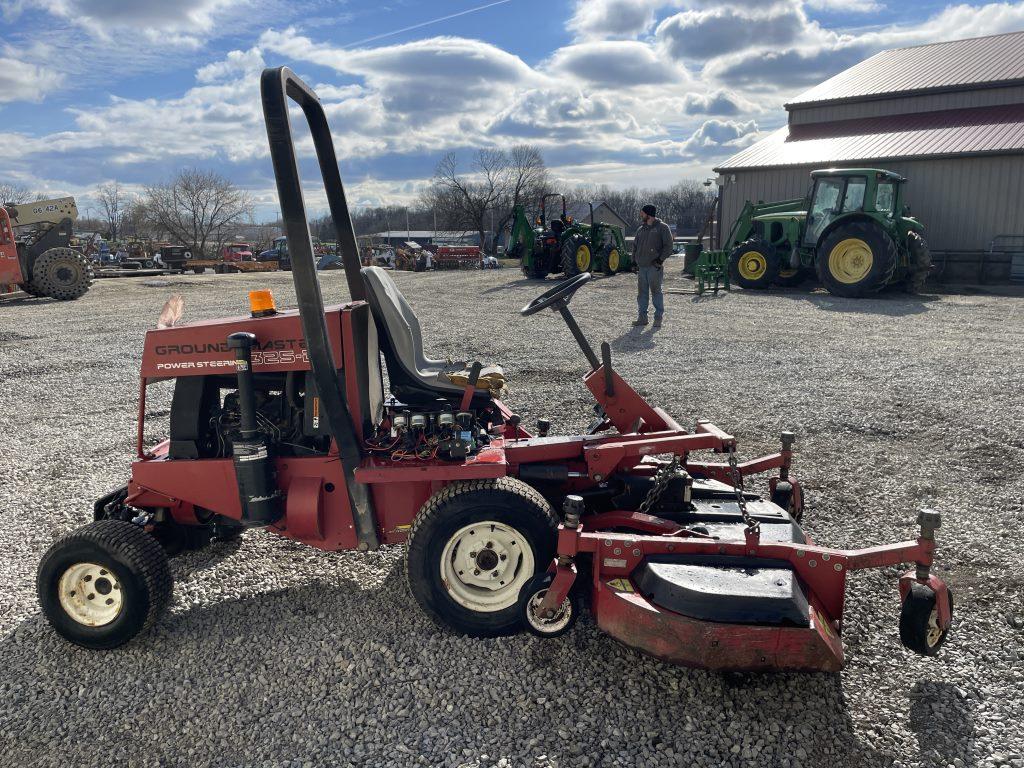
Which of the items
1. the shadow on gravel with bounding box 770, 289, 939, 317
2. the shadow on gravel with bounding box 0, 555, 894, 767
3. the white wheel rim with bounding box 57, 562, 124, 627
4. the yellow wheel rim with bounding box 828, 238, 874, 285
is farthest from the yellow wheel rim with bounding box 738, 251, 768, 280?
the white wheel rim with bounding box 57, 562, 124, 627

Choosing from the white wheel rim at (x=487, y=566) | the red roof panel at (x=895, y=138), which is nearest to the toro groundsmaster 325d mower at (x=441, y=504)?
the white wheel rim at (x=487, y=566)

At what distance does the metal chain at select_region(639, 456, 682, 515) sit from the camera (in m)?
3.13

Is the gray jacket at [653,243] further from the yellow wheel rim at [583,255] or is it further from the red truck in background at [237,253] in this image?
the red truck in background at [237,253]

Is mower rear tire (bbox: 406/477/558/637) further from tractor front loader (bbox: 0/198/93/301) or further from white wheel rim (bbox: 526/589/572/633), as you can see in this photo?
tractor front loader (bbox: 0/198/93/301)

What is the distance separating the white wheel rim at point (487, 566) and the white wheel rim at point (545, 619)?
22 centimetres

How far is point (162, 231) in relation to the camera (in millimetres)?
52938

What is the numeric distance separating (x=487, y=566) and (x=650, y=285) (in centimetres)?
859

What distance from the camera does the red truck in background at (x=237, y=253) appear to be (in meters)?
38.8

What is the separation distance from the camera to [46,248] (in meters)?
16.7

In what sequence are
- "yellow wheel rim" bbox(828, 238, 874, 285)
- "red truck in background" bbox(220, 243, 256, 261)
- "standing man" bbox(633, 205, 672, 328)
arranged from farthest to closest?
"red truck in background" bbox(220, 243, 256, 261) → "yellow wheel rim" bbox(828, 238, 874, 285) → "standing man" bbox(633, 205, 672, 328)

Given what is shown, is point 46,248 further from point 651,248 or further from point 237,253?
point 237,253

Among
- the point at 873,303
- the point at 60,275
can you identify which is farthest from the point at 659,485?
the point at 60,275

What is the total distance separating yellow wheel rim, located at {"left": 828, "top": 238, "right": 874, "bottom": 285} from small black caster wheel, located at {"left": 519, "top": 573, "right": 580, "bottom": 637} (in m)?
12.9

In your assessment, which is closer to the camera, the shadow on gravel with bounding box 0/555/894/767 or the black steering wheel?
the shadow on gravel with bounding box 0/555/894/767
